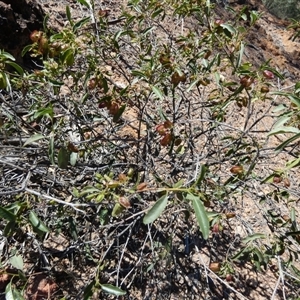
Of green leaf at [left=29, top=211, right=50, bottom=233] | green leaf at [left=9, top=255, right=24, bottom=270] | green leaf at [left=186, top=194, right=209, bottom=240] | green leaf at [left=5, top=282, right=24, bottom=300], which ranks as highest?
green leaf at [left=186, top=194, right=209, bottom=240]

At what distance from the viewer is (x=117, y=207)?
1.35m

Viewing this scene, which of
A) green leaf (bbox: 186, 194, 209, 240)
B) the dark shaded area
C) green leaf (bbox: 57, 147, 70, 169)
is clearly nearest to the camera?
green leaf (bbox: 186, 194, 209, 240)

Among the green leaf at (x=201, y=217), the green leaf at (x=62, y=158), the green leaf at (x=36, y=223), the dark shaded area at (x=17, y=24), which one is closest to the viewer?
the green leaf at (x=201, y=217)

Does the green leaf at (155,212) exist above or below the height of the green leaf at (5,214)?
above

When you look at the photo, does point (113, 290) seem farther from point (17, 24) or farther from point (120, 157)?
point (17, 24)

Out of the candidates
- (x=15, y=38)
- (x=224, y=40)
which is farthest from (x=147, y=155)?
(x=15, y=38)

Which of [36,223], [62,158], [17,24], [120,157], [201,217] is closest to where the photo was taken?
[201,217]

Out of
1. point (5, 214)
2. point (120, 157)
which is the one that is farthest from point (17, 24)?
point (5, 214)

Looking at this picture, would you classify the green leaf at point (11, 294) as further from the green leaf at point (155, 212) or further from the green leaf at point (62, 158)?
the green leaf at point (155, 212)

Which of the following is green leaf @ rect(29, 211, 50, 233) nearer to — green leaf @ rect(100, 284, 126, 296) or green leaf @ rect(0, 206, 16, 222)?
green leaf @ rect(0, 206, 16, 222)

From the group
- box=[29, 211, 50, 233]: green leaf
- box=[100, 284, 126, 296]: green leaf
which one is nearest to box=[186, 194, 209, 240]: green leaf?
box=[100, 284, 126, 296]: green leaf

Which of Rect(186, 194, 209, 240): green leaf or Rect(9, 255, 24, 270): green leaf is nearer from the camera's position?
Rect(186, 194, 209, 240): green leaf

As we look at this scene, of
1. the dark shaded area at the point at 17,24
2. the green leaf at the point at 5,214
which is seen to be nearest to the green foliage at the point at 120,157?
the green leaf at the point at 5,214

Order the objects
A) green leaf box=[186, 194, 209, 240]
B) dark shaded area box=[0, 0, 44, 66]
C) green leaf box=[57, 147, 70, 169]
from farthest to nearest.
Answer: dark shaded area box=[0, 0, 44, 66], green leaf box=[57, 147, 70, 169], green leaf box=[186, 194, 209, 240]
